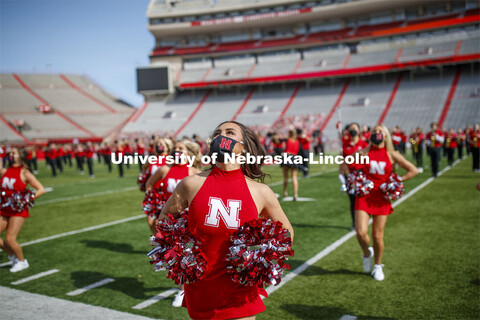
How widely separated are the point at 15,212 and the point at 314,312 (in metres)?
4.46

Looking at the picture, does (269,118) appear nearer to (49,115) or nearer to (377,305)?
(49,115)

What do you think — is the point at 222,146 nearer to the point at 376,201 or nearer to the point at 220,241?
the point at 220,241

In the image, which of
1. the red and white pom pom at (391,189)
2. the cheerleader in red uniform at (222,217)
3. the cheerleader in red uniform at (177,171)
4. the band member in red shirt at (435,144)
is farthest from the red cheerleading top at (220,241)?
the band member in red shirt at (435,144)

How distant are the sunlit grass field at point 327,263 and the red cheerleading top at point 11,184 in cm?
88

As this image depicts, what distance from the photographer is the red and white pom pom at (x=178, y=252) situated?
2289mm

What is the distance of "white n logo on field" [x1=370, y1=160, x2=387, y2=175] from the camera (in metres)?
5.23

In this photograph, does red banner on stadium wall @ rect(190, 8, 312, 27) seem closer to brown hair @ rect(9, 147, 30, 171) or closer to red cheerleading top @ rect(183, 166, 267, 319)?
brown hair @ rect(9, 147, 30, 171)

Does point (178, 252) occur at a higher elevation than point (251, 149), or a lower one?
lower

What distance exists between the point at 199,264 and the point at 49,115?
174 feet

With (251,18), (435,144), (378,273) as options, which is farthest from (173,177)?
(251,18)

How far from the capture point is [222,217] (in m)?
2.34

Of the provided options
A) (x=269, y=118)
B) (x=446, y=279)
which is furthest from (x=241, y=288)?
(x=269, y=118)

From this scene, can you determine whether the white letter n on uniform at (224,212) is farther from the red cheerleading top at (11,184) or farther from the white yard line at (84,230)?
the white yard line at (84,230)

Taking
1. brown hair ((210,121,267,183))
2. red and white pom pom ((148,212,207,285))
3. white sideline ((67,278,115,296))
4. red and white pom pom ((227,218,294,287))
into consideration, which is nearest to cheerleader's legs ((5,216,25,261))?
white sideline ((67,278,115,296))
